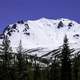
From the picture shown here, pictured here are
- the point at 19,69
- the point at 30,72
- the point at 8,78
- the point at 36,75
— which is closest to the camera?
the point at 30,72

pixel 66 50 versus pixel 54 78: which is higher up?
pixel 66 50

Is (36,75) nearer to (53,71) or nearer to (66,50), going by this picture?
(66,50)

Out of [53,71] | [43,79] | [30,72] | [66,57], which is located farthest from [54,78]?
[30,72]

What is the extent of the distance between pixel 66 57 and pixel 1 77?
407 inches

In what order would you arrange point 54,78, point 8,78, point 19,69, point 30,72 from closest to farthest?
1. point 30,72
2. point 8,78
3. point 19,69
4. point 54,78

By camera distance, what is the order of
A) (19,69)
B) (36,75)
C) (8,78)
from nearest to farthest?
(36,75) < (8,78) < (19,69)

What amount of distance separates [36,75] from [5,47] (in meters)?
23.6

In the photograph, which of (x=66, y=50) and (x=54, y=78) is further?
(x=54, y=78)

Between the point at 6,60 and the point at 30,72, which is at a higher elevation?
the point at 6,60

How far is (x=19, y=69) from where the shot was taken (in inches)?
2249

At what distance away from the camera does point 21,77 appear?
4909 cm

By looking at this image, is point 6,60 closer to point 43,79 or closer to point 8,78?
point 8,78

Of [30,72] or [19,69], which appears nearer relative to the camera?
[30,72]

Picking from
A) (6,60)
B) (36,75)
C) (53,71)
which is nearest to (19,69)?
(6,60)
